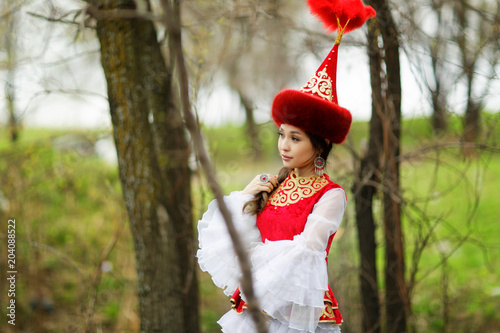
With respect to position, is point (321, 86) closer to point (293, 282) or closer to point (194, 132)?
point (293, 282)

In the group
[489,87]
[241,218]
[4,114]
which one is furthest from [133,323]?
[489,87]

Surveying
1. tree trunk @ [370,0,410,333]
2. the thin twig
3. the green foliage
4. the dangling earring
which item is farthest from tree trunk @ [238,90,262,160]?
the thin twig

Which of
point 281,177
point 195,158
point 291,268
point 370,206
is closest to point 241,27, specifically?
point 195,158

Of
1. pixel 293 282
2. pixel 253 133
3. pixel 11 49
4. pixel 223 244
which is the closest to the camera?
pixel 293 282

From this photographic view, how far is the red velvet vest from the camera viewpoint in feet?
6.27

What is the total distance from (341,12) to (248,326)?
1.50 m

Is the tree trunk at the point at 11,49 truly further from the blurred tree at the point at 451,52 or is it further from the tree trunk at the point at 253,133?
the blurred tree at the point at 451,52

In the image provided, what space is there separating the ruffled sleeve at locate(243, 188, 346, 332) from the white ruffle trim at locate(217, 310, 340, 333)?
0.07 metres

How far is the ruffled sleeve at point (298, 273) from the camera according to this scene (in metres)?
1.73

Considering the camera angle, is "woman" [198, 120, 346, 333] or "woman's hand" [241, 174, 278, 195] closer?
"woman" [198, 120, 346, 333]

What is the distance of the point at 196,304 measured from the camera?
10.9 feet

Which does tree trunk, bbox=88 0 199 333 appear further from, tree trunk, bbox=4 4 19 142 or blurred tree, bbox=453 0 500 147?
blurred tree, bbox=453 0 500 147

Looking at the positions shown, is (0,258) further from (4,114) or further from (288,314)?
(288,314)

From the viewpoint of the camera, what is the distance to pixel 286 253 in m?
1.78
